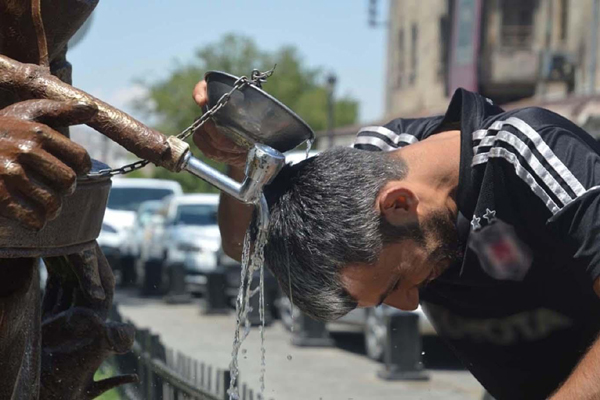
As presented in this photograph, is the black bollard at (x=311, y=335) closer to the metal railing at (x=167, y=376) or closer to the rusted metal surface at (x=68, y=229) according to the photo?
the metal railing at (x=167, y=376)

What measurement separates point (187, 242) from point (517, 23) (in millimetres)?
14912

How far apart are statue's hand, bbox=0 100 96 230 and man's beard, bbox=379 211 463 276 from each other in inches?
34.4

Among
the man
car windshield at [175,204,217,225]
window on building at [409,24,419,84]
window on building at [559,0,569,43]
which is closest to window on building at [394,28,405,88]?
window on building at [409,24,419,84]

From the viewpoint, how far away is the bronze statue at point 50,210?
203 centimetres

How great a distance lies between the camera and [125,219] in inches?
854

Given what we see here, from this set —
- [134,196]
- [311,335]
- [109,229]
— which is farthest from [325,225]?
[134,196]

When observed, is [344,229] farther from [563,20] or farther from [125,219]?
[563,20]

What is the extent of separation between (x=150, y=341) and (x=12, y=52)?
→ 11.5 feet

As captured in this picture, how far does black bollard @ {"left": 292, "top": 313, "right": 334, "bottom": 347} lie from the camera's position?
11.4m

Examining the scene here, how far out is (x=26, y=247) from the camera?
231cm

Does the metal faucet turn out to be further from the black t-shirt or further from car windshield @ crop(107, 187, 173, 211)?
car windshield @ crop(107, 187, 173, 211)

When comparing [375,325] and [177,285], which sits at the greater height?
[375,325]

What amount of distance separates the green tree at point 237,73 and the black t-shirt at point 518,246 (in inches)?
1622

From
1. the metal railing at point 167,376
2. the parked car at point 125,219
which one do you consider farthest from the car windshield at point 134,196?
the metal railing at point 167,376
